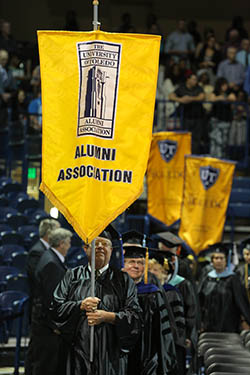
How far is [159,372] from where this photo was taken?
8141mm

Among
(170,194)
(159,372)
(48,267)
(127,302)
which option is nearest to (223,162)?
(170,194)

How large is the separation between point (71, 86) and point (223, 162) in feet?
25.9

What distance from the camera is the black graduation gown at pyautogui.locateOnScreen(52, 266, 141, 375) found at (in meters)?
6.86

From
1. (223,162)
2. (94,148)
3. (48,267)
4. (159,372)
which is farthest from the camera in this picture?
(223,162)

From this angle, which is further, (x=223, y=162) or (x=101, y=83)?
(x=223, y=162)

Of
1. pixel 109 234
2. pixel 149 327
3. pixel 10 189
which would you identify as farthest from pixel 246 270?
pixel 10 189

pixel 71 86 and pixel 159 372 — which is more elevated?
pixel 71 86

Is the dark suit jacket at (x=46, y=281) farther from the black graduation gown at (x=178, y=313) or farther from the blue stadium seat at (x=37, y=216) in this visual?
the blue stadium seat at (x=37, y=216)

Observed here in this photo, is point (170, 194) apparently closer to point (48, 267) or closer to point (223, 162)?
point (223, 162)

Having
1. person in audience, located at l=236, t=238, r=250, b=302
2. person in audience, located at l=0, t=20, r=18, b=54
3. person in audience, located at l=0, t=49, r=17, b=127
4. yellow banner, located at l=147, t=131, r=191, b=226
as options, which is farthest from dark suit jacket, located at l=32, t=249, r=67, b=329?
person in audience, located at l=0, t=20, r=18, b=54

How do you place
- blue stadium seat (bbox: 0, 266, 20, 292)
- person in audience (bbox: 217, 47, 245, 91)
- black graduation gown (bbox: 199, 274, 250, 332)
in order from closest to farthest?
black graduation gown (bbox: 199, 274, 250, 332)
blue stadium seat (bbox: 0, 266, 20, 292)
person in audience (bbox: 217, 47, 245, 91)

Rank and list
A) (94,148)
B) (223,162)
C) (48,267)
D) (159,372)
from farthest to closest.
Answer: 1. (223,162)
2. (48,267)
3. (159,372)
4. (94,148)

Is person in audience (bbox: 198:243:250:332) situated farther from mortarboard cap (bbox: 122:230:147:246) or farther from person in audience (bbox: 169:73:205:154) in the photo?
person in audience (bbox: 169:73:205:154)

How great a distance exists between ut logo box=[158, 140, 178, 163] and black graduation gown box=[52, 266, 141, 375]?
8.03 m
